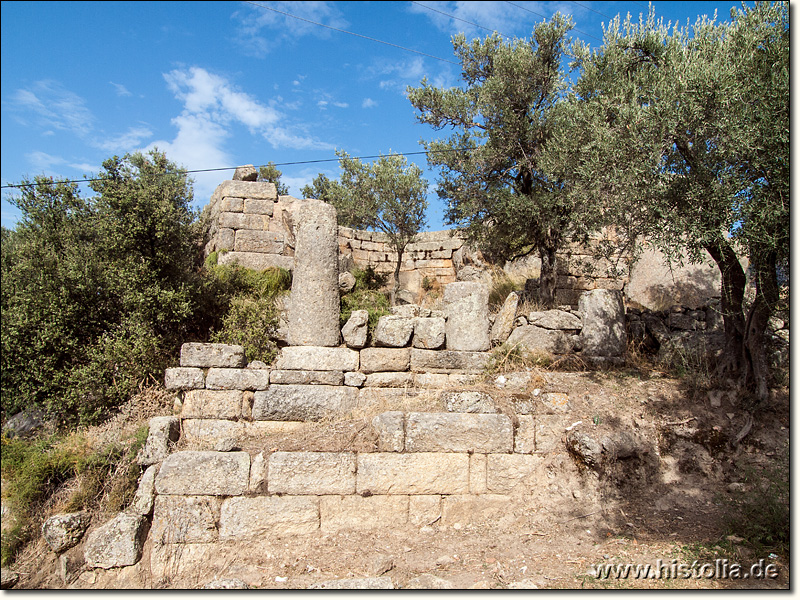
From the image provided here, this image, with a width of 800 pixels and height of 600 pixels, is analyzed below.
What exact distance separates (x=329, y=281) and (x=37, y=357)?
16.7 feet

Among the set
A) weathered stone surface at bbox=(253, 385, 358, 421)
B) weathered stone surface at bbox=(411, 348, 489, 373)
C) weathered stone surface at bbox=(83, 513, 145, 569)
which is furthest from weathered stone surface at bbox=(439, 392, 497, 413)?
weathered stone surface at bbox=(83, 513, 145, 569)

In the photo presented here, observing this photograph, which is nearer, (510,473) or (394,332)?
(510,473)

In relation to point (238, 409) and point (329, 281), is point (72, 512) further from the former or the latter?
point (329, 281)

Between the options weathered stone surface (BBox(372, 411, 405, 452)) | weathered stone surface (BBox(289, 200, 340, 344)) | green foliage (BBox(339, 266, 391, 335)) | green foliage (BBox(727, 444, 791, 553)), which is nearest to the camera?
green foliage (BBox(727, 444, 791, 553))

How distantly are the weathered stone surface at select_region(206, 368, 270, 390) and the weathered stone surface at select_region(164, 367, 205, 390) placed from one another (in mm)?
138

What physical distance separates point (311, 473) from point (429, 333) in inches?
114

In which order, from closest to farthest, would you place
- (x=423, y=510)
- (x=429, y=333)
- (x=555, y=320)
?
1. (x=423, y=510)
2. (x=429, y=333)
3. (x=555, y=320)

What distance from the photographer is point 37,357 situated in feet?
Result: 29.6

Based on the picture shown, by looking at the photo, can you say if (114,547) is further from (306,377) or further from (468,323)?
(468,323)

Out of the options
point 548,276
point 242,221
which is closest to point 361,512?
point 548,276

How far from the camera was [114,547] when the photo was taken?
6113 mm

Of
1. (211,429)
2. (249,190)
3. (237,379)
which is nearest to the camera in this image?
(211,429)

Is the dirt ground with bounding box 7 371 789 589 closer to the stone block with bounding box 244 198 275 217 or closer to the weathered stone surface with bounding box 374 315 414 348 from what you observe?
the weathered stone surface with bounding box 374 315 414 348

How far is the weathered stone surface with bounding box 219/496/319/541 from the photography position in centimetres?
633
